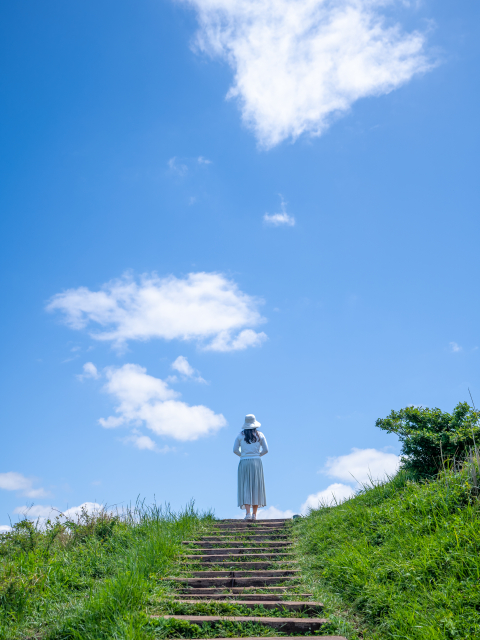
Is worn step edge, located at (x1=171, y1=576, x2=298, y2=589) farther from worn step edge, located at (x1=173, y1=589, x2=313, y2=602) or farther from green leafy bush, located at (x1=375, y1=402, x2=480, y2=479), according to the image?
green leafy bush, located at (x1=375, y1=402, x2=480, y2=479)

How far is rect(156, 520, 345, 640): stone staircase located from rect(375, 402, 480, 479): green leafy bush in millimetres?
3213

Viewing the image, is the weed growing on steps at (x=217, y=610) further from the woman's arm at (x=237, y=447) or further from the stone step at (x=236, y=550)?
the woman's arm at (x=237, y=447)

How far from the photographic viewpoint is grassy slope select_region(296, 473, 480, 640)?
496cm

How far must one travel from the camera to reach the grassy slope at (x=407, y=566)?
4957mm

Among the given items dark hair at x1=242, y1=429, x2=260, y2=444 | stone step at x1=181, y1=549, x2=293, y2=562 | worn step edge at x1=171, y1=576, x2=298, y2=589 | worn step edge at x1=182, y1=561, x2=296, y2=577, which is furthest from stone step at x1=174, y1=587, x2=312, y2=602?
dark hair at x1=242, y1=429, x2=260, y2=444

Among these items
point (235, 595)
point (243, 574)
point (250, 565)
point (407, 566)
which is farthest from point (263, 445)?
point (407, 566)

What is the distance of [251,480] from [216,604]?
678 cm

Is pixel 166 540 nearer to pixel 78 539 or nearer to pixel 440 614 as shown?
pixel 78 539

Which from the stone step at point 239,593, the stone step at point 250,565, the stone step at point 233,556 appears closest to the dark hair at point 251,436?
the stone step at point 233,556

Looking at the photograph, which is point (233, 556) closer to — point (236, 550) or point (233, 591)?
point (236, 550)

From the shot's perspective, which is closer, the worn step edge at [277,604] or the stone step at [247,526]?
the worn step edge at [277,604]

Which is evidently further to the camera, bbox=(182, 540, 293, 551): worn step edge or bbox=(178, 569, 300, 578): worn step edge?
bbox=(182, 540, 293, 551): worn step edge

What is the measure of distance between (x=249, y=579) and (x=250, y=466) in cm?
556

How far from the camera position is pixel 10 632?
5.48 m
